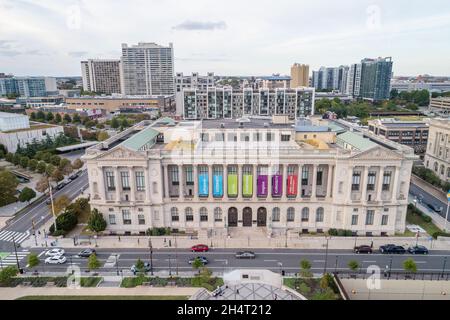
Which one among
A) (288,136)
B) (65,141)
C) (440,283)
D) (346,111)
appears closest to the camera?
(440,283)

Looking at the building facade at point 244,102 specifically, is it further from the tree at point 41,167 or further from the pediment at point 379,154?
the pediment at point 379,154

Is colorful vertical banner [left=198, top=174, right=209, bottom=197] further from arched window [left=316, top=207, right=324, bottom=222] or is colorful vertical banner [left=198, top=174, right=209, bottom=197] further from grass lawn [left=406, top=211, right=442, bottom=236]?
A: grass lawn [left=406, top=211, right=442, bottom=236]

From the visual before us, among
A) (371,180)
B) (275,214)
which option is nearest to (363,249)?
(371,180)

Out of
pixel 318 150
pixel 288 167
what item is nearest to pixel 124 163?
pixel 288 167

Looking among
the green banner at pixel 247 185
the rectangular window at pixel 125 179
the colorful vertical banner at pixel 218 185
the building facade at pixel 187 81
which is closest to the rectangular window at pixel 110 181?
the rectangular window at pixel 125 179

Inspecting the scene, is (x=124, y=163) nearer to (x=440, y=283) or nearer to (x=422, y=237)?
(x=440, y=283)

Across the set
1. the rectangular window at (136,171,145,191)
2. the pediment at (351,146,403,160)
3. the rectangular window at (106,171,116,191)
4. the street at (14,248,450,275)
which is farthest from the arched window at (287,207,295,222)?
the rectangular window at (106,171,116,191)
